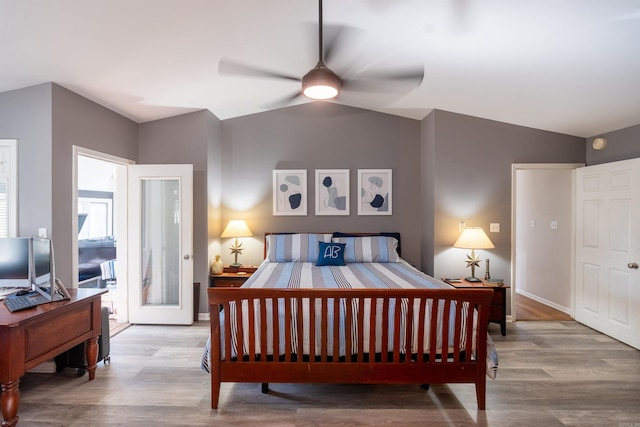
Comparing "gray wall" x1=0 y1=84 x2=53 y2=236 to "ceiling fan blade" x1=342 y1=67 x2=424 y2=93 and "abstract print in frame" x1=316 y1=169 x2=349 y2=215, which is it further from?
"abstract print in frame" x1=316 y1=169 x2=349 y2=215

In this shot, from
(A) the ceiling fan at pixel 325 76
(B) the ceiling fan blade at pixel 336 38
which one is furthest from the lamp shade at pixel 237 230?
→ (B) the ceiling fan blade at pixel 336 38

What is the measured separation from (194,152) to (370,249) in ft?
8.50

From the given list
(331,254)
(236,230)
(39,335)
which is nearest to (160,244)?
(236,230)

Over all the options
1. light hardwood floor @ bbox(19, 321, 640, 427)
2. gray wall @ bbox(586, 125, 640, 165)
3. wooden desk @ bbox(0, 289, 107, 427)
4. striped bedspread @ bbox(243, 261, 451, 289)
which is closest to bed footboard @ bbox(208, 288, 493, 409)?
light hardwood floor @ bbox(19, 321, 640, 427)

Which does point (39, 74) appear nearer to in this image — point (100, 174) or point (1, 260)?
point (1, 260)

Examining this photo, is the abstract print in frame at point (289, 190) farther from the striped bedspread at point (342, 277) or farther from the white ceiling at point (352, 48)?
the white ceiling at point (352, 48)

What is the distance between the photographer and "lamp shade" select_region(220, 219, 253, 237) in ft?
14.3

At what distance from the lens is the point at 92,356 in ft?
8.77

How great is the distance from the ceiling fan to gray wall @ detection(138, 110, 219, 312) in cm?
119

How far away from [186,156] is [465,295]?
361 centimetres

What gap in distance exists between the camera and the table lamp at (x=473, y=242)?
3.77m

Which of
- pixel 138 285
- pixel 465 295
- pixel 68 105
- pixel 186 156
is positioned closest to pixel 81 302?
pixel 138 285

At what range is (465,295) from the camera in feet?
7.13

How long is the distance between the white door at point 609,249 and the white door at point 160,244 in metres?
4.82
